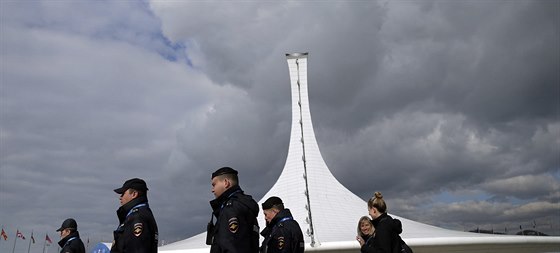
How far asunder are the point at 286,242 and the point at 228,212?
1.00 meters

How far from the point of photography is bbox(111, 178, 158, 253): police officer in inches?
140

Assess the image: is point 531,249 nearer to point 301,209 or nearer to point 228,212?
point 301,209

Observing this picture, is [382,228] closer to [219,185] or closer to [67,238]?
[219,185]

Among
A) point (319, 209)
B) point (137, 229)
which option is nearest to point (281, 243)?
point (137, 229)

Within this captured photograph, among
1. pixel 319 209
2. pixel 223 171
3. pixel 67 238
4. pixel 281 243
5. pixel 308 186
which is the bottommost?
pixel 281 243

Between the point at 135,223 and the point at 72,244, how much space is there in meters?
2.53

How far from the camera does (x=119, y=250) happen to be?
3.56 meters

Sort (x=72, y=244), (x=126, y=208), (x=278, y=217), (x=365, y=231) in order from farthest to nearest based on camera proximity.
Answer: (x=72, y=244), (x=365, y=231), (x=278, y=217), (x=126, y=208)

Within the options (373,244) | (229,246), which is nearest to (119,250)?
(229,246)

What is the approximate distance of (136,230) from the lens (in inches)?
140

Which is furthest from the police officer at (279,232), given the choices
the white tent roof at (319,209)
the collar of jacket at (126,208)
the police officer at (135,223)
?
the white tent roof at (319,209)

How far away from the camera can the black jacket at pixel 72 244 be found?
5.58 m

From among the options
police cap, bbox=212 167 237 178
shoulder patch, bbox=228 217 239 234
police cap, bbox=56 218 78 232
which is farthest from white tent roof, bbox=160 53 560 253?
shoulder patch, bbox=228 217 239 234

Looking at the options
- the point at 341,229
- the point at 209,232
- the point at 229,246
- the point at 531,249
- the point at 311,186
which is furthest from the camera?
the point at 311,186
